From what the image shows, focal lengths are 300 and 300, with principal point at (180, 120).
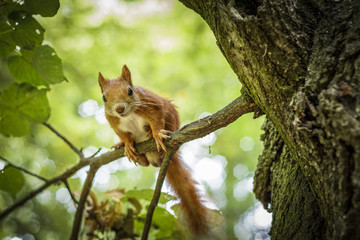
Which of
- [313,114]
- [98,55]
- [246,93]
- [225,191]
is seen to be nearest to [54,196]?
[98,55]

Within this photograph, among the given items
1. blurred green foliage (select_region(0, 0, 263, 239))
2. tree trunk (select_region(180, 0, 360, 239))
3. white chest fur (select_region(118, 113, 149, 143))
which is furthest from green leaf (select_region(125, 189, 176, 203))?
blurred green foliage (select_region(0, 0, 263, 239))

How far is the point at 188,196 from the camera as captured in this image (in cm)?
278

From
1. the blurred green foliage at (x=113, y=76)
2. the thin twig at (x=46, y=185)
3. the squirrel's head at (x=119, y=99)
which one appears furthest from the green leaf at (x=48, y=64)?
the blurred green foliage at (x=113, y=76)

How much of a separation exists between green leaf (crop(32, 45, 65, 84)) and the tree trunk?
1132 mm

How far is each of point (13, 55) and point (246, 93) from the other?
190cm

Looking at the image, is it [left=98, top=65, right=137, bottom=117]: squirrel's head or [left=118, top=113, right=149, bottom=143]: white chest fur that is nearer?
[left=98, top=65, right=137, bottom=117]: squirrel's head

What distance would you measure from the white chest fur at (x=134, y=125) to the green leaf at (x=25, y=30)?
3.47 ft

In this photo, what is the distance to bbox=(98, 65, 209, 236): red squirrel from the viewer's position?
2652 millimetres

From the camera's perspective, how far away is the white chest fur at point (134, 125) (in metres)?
2.92

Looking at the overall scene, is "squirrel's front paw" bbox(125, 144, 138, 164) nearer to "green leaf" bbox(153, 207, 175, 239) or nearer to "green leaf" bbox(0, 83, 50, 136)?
"green leaf" bbox(153, 207, 175, 239)

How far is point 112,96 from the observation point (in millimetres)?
2723

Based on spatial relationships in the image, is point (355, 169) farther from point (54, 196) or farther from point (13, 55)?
point (54, 196)

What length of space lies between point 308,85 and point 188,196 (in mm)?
1710

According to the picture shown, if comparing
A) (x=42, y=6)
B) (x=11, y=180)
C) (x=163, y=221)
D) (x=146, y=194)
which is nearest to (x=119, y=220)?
(x=163, y=221)
